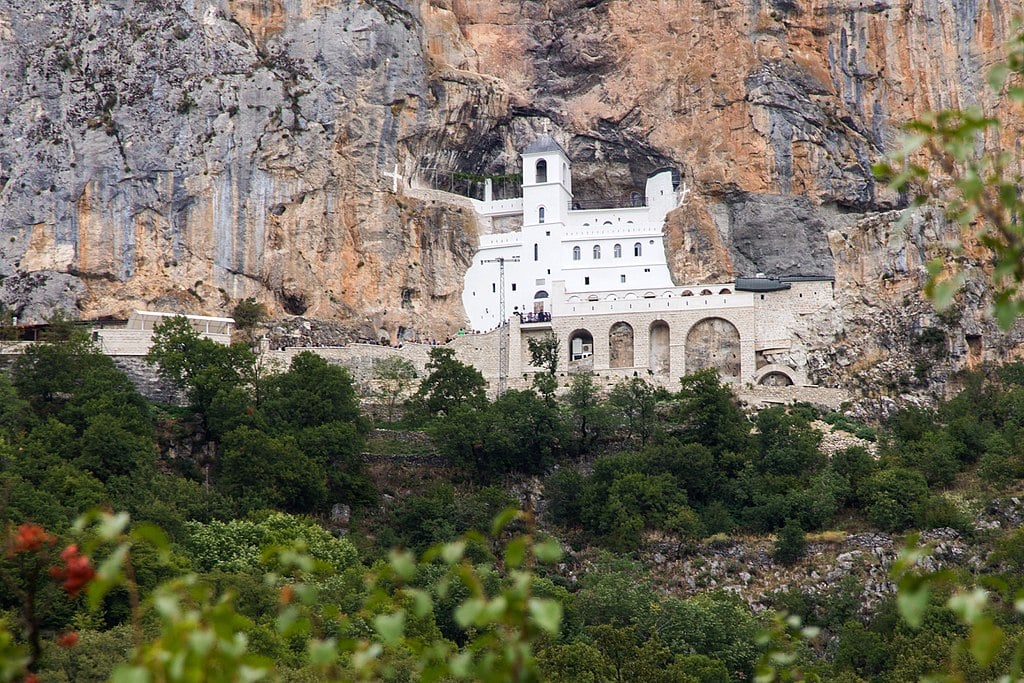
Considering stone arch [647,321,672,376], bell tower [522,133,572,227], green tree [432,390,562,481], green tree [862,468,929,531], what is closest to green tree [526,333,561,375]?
stone arch [647,321,672,376]

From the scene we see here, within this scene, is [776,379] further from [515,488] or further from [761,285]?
[515,488]

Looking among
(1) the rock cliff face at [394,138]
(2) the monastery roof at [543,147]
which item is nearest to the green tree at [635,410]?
(1) the rock cliff face at [394,138]

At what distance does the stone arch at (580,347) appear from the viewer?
206ft

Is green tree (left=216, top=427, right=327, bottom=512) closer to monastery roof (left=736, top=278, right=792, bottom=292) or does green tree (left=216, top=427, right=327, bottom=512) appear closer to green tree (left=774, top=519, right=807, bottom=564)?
green tree (left=774, top=519, right=807, bottom=564)

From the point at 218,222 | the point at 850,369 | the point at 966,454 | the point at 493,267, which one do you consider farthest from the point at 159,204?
the point at 966,454

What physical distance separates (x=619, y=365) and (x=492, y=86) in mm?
16955

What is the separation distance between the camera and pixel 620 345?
6275 cm

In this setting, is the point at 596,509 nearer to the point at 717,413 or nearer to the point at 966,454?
the point at 717,413

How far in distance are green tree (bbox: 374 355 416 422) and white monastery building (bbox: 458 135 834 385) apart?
282cm

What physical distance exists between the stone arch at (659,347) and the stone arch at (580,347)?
2.53 m

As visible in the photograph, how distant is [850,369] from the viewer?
61.3m

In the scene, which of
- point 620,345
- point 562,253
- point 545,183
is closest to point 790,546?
point 620,345

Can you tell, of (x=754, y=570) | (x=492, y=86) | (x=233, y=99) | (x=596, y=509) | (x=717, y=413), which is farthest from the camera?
(x=492, y=86)

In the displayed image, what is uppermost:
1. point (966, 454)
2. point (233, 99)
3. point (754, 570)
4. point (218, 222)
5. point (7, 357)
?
point (233, 99)
